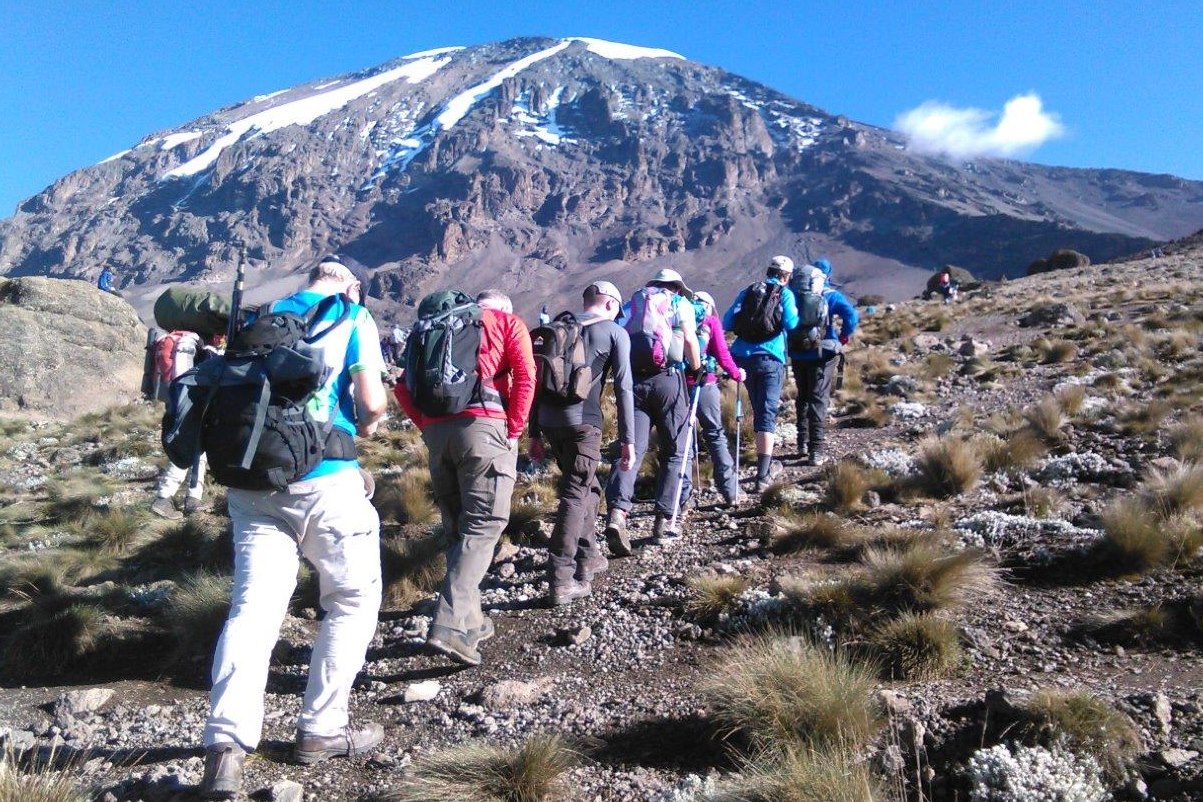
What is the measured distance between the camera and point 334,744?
3.12 metres

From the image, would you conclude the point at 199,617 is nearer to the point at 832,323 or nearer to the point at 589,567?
the point at 589,567

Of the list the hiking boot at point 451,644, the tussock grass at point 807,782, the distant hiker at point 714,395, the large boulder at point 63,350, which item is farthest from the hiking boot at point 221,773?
the large boulder at point 63,350

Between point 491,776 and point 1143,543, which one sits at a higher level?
point 1143,543

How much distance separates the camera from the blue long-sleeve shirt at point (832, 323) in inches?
291

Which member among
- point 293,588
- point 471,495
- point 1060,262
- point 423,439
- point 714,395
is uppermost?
point 1060,262

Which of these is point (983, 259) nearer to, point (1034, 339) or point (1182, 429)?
point (1034, 339)

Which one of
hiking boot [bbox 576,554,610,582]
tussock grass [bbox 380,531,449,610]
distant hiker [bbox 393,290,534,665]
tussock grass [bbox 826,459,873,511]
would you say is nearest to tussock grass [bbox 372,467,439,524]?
tussock grass [bbox 380,531,449,610]

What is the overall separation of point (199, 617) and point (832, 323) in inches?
222

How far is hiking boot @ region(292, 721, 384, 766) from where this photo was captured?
3084 millimetres

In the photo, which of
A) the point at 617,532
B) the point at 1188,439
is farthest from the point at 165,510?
the point at 1188,439

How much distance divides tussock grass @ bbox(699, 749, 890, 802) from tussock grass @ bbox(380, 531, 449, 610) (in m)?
2.99

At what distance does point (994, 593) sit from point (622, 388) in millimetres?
2256

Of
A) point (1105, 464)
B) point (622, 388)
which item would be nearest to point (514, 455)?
point (622, 388)

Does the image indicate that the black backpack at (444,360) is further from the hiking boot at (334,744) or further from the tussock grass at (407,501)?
the tussock grass at (407,501)
